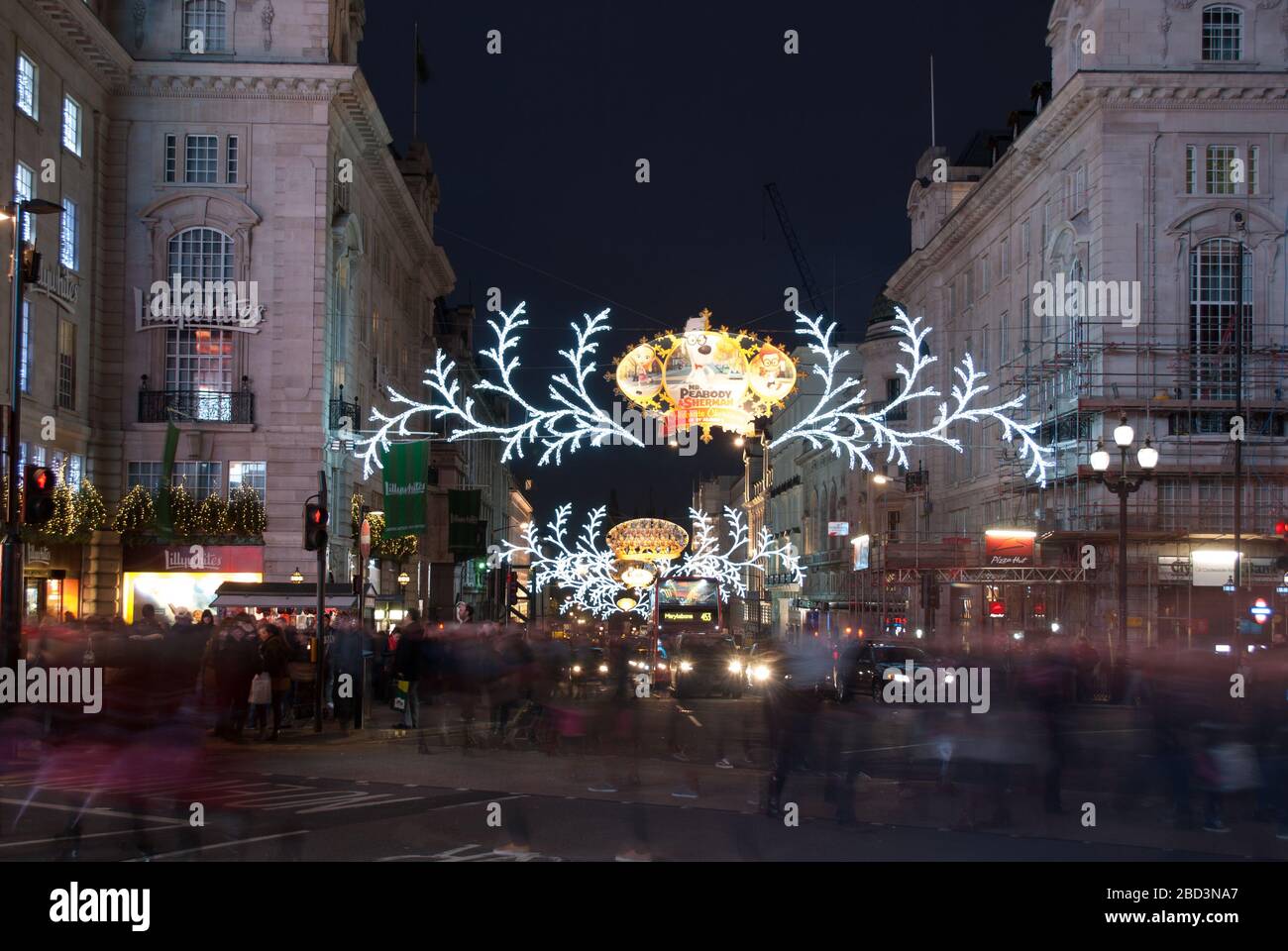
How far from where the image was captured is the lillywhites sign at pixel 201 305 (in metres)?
41.5

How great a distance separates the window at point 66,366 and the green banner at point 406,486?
852cm

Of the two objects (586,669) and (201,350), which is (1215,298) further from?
(201,350)

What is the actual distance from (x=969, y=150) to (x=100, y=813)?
224 ft

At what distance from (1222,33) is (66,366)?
35705 mm

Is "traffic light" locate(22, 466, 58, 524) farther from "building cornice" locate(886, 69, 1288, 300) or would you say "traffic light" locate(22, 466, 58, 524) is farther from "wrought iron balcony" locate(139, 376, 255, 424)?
"building cornice" locate(886, 69, 1288, 300)

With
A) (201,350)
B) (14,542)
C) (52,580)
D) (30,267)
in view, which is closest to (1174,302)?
(201,350)

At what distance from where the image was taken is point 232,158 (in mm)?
42219

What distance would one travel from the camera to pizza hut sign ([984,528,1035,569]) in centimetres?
4503

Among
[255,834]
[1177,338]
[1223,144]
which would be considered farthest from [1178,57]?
[255,834]

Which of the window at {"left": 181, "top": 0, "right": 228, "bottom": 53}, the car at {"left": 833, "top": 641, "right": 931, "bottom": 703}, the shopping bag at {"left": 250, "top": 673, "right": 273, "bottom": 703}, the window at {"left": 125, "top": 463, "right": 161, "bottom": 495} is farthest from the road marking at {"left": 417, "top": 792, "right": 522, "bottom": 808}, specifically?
the window at {"left": 181, "top": 0, "right": 228, "bottom": 53}

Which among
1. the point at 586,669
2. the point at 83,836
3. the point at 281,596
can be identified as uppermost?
the point at 281,596

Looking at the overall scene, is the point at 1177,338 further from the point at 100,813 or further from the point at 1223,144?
the point at 100,813

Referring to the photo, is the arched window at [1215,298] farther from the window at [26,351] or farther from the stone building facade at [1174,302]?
the window at [26,351]

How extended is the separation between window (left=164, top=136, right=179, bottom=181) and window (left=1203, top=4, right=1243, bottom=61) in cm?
3112
